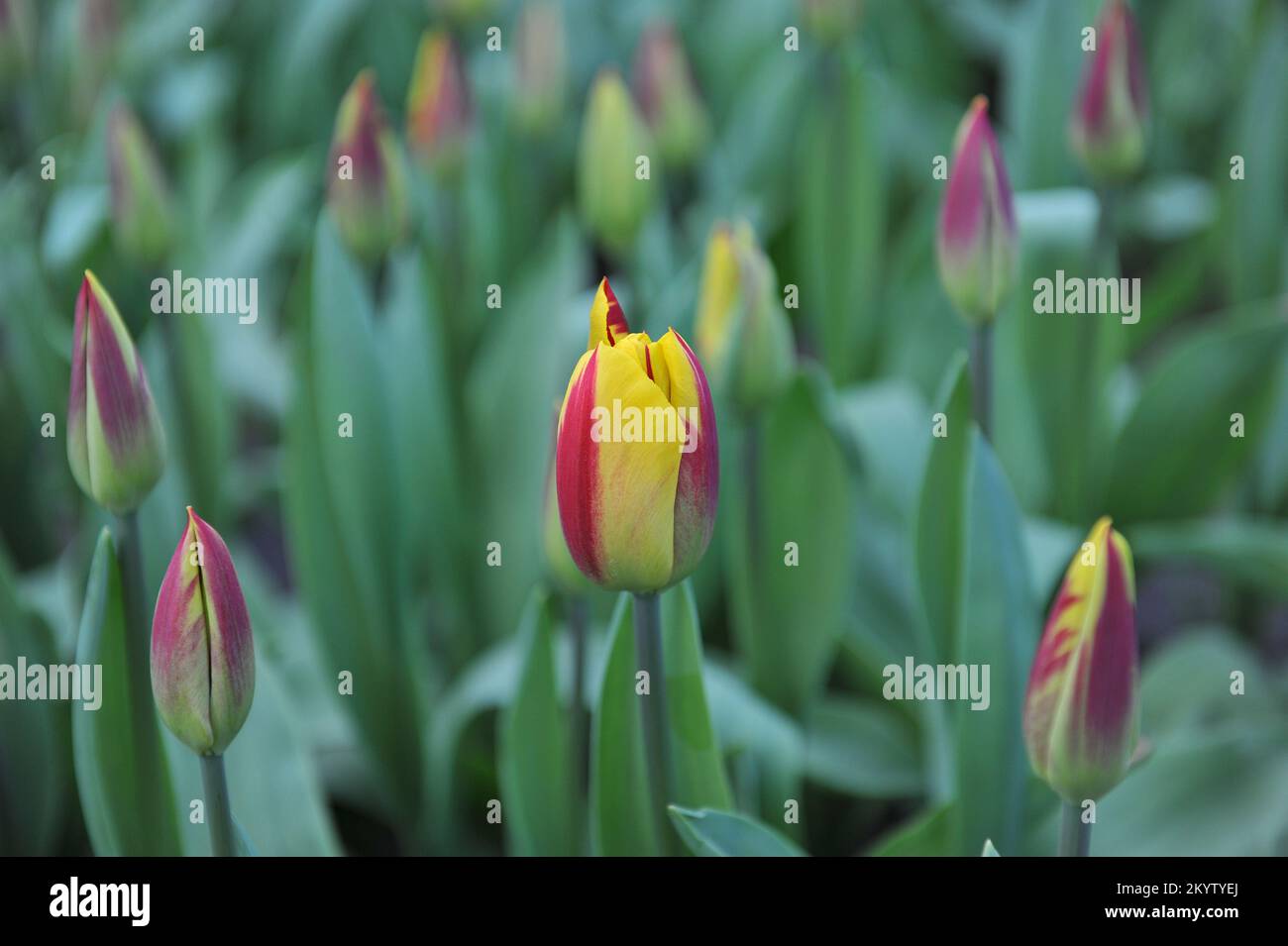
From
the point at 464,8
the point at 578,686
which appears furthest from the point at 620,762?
the point at 464,8

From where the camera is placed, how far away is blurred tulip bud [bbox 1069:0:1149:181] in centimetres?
91

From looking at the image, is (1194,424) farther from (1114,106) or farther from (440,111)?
(440,111)

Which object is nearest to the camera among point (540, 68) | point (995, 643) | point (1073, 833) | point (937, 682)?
point (1073, 833)

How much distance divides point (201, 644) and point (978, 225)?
0.49 meters

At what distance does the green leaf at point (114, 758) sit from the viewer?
691mm

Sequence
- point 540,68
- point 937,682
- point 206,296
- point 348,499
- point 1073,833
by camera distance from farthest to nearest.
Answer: point 206,296 < point 540,68 < point 348,499 < point 937,682 < point 1073,833

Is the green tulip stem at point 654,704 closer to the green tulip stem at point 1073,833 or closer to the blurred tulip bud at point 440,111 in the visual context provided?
the green tulip stem at point 1073,833

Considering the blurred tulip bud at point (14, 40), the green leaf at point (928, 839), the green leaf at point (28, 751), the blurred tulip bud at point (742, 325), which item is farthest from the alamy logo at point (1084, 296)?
the blurred tulip bud at point (14, 40)

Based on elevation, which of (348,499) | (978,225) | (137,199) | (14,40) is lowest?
(348,499)

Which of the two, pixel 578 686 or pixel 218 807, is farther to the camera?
pixel 578 686

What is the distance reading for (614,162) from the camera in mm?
1076

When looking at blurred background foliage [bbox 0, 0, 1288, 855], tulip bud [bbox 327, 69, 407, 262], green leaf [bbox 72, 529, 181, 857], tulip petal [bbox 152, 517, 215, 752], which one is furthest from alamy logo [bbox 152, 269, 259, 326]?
tulip petal [bbox 152, 517, 215, 752]

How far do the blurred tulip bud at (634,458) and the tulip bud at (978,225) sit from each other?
0.32 m

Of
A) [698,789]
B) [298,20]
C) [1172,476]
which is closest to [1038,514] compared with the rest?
[1172,476]
